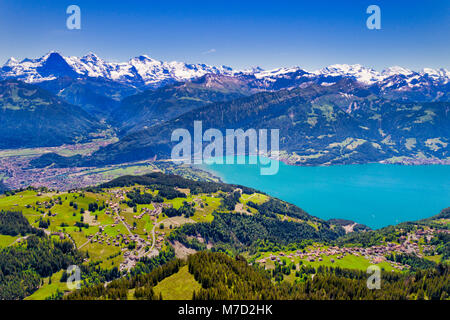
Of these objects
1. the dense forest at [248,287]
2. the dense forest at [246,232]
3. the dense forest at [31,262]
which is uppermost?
the dense forest at [248,287]

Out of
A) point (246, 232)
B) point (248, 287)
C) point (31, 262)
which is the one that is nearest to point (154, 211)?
point (246, 232)

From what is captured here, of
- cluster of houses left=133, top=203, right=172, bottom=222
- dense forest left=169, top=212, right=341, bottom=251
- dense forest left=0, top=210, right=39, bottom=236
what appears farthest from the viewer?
cluster of houses left=133, top=203, right=172, bottom=222

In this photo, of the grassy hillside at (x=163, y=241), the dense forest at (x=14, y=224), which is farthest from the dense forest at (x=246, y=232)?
the dense forest at (x=14, y=224)

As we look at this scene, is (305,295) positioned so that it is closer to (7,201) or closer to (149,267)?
(149,267)

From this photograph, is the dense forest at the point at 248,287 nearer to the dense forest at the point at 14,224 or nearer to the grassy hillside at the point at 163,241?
the grassy hillside at the point at 163,241

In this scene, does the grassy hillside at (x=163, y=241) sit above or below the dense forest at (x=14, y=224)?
below

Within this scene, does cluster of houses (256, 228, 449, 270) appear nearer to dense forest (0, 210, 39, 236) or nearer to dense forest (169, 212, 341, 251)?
dense forest (169, 212, 341, 251)

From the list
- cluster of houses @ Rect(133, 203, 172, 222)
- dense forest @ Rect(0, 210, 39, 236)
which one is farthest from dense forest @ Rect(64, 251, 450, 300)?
cluster of houses @ Rect(133, 203, 172, 222)

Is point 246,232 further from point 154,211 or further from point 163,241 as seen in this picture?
point 154,211
